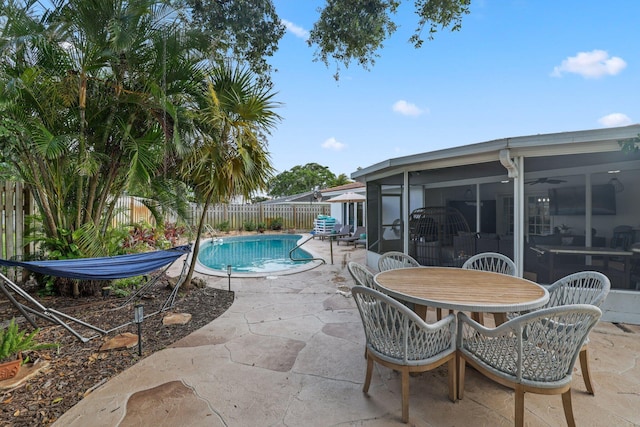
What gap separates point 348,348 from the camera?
3.33m

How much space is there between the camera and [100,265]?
3453 millimetres

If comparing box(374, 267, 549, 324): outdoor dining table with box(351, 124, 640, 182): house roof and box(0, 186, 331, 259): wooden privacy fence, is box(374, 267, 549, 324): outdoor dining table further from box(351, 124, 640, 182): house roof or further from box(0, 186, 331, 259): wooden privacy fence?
box(0, 186, 331, 259): wooden privacy fence

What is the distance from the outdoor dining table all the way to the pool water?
17.1 feet

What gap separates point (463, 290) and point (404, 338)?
93cm

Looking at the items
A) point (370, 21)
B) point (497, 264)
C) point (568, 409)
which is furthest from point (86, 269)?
point (370, 21)

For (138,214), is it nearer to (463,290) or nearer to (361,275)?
(361,275)

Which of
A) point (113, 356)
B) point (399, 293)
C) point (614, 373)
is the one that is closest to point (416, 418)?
point (399, 293)

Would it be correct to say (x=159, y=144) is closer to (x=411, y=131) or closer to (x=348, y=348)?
(x=348, y=348)

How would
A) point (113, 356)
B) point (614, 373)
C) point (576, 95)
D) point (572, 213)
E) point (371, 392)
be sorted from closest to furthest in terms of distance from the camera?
point (371, 392) → point (614, 373) → point (113, 356) → point (572, 213) → point (576, 95)

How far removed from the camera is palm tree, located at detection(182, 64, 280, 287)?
4.73 meters

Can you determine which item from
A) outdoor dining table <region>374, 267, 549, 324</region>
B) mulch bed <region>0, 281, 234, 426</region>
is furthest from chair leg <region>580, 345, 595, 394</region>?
mulch bed <region>0, 281, 234, 426</region>

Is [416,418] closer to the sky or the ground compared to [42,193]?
closer to the ground

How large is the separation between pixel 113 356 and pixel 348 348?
99.1 inches

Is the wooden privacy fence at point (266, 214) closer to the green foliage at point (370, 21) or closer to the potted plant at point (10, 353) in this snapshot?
the green foliage at point (370, 21)
